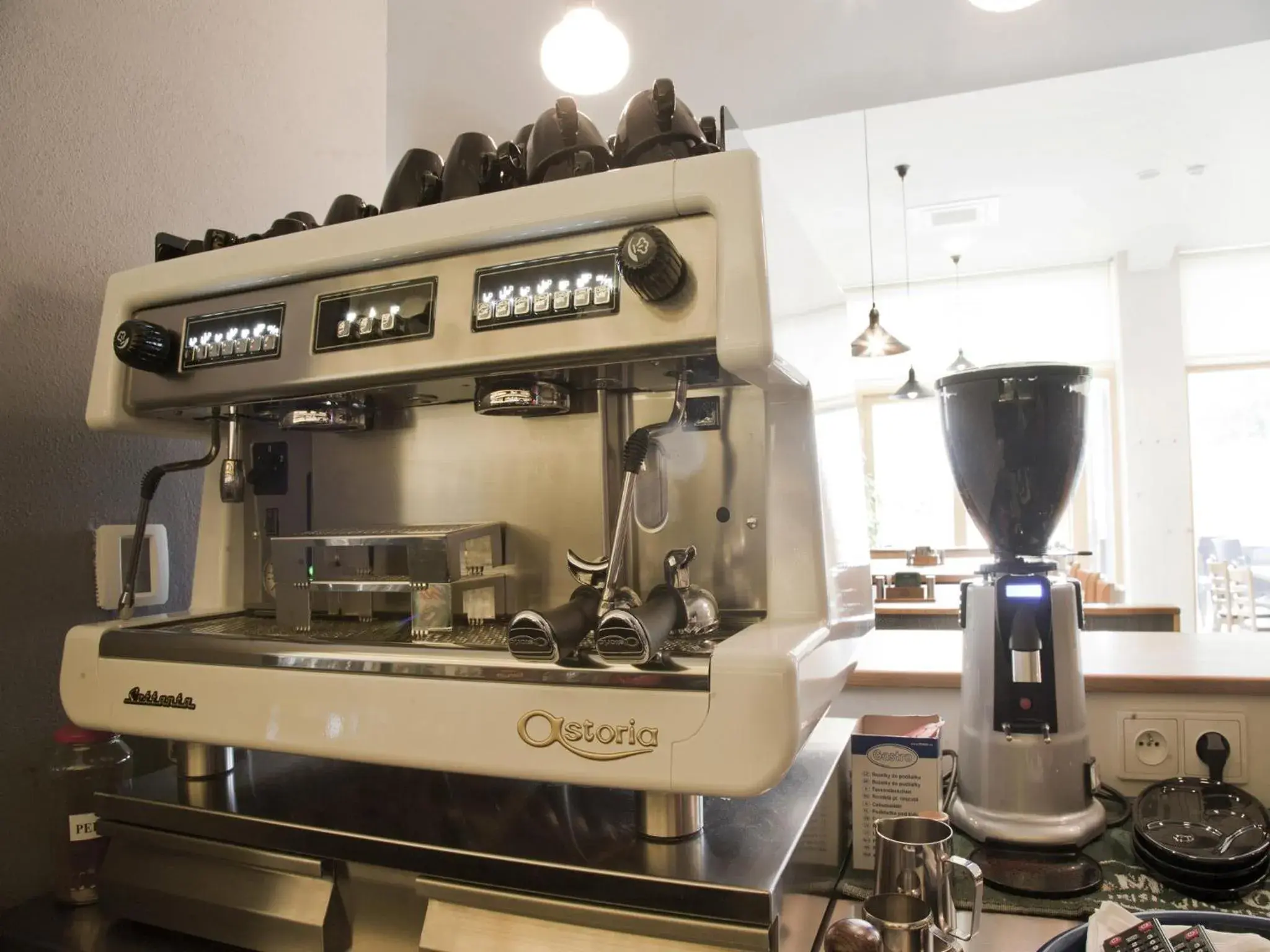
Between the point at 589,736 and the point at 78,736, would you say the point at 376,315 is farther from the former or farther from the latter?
the point at 78,736

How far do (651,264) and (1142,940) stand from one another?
0.57 meters

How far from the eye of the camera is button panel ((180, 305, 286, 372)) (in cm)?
73

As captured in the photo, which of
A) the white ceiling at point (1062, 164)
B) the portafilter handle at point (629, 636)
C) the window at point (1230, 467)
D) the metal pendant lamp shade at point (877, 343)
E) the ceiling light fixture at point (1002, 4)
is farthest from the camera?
the window at point (1230, 467)

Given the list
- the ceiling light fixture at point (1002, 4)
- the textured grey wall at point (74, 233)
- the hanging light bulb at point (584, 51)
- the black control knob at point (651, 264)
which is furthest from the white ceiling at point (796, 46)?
the black control knob at point (651, 264)

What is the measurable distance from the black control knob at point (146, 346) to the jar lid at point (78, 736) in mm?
362

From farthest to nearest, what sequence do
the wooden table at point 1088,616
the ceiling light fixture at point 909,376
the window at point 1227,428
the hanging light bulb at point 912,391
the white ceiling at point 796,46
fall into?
the window at point 1227,428 → the hanging light bulb at point 912,391 → the ceiling light fixture at point 909,376 → the wooden table at point 1088,616 → the white ceiling at point 796,46

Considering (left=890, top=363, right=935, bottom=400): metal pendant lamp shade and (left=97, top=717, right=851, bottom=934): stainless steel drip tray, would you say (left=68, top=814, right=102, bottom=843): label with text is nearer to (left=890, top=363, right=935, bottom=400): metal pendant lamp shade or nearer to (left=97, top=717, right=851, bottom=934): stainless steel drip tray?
(left=97, top=717, right=851, bottom=934): stainless steel drip tray

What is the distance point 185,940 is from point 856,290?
19.7ft

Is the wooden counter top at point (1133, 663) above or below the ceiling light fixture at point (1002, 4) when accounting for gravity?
below

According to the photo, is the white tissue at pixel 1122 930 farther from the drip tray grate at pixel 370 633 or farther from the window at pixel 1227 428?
the window at pixel 1227 428

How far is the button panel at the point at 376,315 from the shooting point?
2.19 ft

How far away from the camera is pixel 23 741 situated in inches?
34.8

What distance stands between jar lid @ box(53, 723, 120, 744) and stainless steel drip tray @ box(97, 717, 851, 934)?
0.19ft

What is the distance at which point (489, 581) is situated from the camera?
765mm
